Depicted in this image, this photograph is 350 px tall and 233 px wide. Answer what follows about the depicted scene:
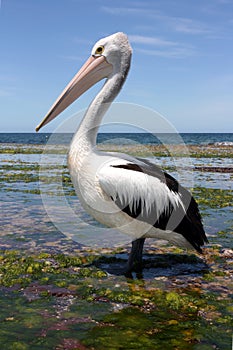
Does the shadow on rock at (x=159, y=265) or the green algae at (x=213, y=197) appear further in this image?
the green algae at (x=213, y=197)

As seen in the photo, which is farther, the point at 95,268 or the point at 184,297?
the point at 95,268

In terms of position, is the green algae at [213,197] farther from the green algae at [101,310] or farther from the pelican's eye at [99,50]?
the pelican's eye at [99,50]

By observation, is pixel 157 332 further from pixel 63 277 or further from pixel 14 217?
pixel 14 217

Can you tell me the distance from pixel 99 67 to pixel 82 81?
0.25 meters

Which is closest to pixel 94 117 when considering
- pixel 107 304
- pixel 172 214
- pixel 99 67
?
pixel 99 67

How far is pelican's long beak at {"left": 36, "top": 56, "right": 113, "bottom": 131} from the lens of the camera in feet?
14.9

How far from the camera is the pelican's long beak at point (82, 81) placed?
14.9 feet

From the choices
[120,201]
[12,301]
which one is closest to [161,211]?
[120,201]

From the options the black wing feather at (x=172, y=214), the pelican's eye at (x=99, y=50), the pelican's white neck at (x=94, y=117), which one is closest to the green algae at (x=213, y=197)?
the black wing feather at (x=172, y=214)

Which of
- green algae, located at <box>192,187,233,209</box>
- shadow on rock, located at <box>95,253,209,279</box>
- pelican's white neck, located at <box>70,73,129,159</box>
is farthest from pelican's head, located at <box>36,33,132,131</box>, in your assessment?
green algae, located at <box>192,187,233,209</box>

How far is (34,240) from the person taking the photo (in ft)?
19.5

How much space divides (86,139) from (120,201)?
765 millimetres

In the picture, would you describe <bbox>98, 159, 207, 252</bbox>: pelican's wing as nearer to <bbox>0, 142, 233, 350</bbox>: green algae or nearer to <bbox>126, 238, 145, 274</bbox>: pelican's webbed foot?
<bbox>126, 238, 145, 274</bbox>: pelican's webbed foot

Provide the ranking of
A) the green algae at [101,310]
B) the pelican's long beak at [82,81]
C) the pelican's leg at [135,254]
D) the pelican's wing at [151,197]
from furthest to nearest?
the pelican's leg at [135,254]
the pelican's long beak at [82,81]
the pelican's wing at [151,197]
the green algae at [101,310]
